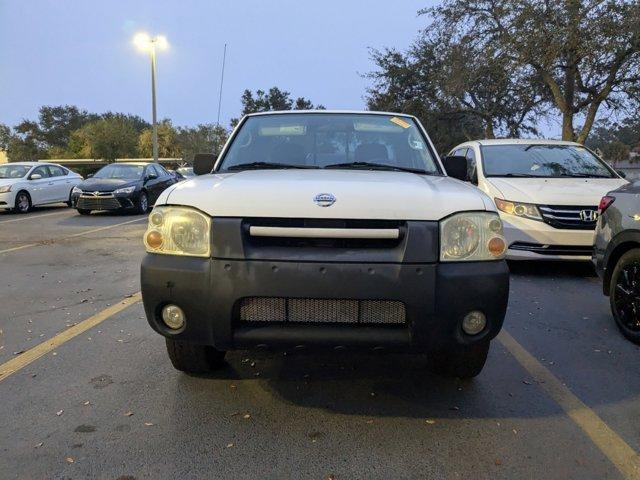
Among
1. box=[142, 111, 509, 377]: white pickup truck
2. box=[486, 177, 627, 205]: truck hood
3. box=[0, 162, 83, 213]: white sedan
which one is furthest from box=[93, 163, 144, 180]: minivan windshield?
box=[142, 111, 509, 377]: white pickup truck

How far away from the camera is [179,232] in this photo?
2.92 meters

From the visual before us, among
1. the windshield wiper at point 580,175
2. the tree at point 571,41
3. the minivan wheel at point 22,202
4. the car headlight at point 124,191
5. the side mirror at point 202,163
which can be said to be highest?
the tree at point 571,41

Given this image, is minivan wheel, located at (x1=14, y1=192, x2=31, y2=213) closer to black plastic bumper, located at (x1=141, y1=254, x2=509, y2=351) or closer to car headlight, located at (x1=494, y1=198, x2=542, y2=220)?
car headlight, located at (x1=494, y1=198, x2=542, y2=220)

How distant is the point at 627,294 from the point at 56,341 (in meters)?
4.51

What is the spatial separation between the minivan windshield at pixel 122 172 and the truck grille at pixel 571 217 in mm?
11755

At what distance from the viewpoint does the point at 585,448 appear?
110 inches

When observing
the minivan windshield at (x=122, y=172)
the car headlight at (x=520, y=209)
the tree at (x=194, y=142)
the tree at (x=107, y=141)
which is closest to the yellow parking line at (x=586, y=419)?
the car headlight at (x=520, y=209)

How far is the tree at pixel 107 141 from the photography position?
55625 millimetres

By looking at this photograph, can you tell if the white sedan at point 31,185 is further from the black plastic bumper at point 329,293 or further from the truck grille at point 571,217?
the black plastic bumper at point 329,293

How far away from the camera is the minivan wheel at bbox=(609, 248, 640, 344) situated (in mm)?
4441

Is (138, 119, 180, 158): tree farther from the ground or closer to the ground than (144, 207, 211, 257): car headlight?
farther from the ground

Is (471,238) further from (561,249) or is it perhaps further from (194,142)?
(194,142)

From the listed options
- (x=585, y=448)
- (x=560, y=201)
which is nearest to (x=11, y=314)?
(x=585, y=448)

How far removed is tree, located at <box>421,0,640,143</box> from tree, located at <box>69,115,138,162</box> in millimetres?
43559
